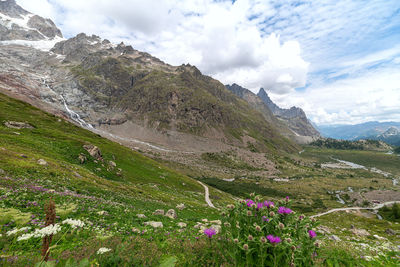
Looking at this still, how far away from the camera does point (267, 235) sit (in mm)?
4043

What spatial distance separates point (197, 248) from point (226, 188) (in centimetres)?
11973

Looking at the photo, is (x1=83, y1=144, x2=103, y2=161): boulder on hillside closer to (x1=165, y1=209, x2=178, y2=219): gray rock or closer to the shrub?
(x1=165, y1=209, x2=178, y2=219): gray rock

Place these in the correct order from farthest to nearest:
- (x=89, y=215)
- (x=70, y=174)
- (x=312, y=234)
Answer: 1. (x=70, y=174)
2. (x=89, y=215)
3. (x=312, y=234)

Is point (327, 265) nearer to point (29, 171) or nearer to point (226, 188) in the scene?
point (29, 171)

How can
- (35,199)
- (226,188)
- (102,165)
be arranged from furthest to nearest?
(226,188) → (102,165) → (35,199)

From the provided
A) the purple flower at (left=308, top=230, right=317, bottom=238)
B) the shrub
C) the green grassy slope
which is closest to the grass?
the green grassy slope

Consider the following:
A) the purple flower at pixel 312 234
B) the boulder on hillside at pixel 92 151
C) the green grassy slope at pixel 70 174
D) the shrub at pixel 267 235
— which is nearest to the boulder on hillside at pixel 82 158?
the green grassy slope at pixel 70 174

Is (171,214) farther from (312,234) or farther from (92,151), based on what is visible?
(92,151)

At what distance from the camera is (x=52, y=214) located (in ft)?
10.0

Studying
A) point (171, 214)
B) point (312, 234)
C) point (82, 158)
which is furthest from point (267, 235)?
point (82, 158)

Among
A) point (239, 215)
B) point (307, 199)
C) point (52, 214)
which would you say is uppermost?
point (52, 214)

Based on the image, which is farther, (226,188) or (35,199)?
(226,188)

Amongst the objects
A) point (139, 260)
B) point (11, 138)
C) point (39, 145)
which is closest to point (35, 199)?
point (139, 260)

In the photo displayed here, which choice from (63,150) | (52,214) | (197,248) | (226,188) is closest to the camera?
(52,214)
